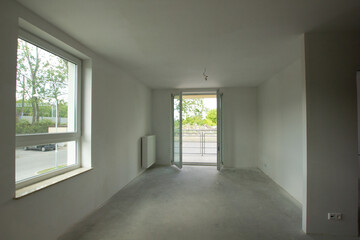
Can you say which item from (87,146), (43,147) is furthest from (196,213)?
(43,147)

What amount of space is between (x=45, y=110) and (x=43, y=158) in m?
0.53

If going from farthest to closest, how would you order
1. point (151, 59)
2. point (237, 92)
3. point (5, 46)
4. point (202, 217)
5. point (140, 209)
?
point (237, 92) → point (151, 59) → point (140, 209) → point (202, 217) → point (5, 46)

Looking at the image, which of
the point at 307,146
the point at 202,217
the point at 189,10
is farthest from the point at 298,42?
the point at 202,217

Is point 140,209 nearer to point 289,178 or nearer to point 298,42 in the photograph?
point 289,178

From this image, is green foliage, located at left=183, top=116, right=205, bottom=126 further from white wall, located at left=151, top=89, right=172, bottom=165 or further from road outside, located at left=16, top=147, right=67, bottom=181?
road outside, located at left=16, top=147, right=67, bottom=181

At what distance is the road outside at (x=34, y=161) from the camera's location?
1766mm

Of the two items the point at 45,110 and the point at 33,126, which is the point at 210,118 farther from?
the point at 33,126

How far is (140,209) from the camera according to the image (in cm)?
268

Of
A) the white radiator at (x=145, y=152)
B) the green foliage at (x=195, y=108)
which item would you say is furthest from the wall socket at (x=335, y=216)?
the green foliage at (x=195, y=108)

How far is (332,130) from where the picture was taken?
2.07 meters

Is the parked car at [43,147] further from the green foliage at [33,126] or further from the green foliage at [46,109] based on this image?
the green foliage at [46,109]

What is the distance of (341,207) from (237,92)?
367 centimetres

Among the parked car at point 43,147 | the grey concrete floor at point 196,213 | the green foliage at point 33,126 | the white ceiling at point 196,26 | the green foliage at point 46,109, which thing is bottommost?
the grey concrete floor at point 196,213

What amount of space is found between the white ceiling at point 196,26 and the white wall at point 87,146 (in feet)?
0.92
